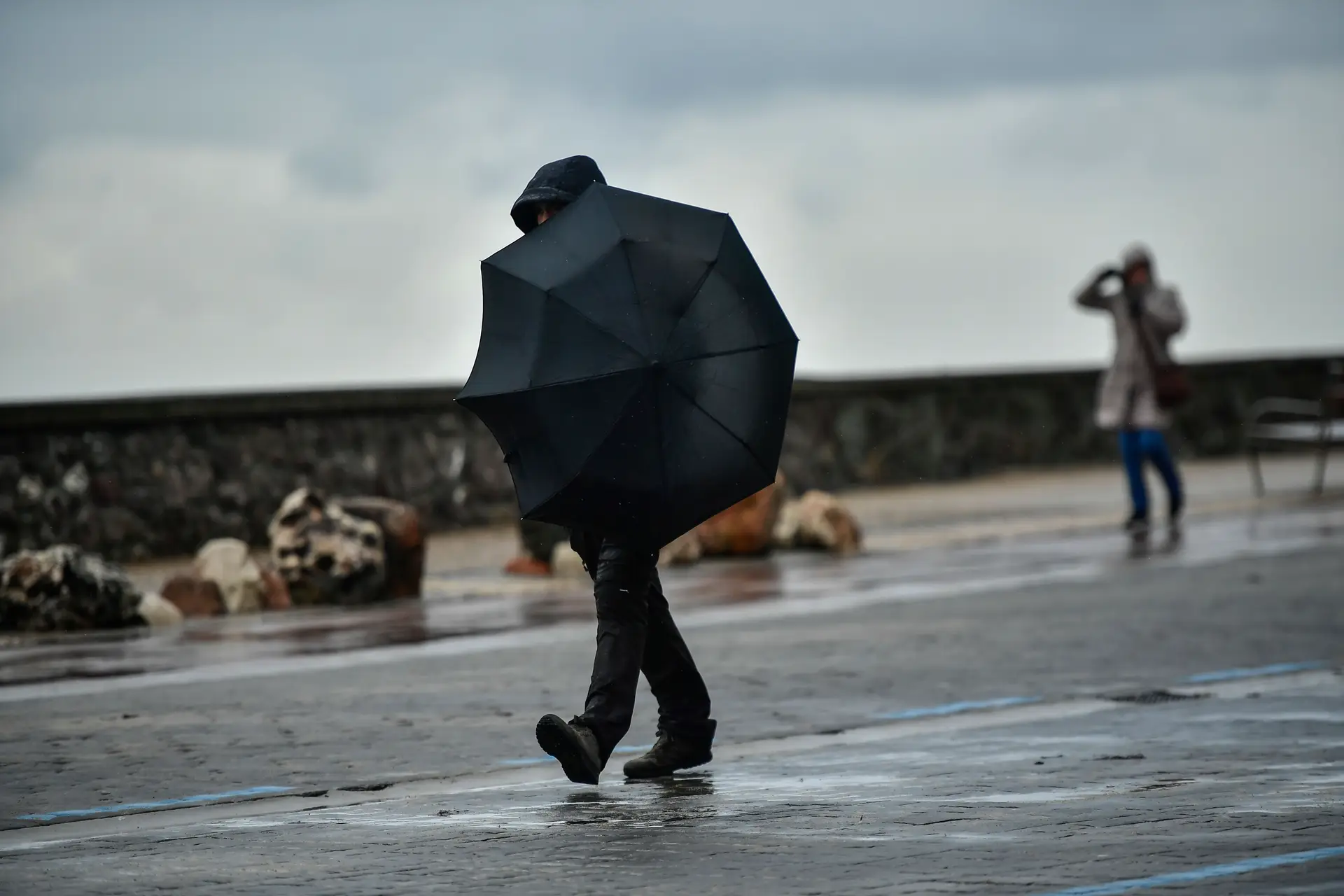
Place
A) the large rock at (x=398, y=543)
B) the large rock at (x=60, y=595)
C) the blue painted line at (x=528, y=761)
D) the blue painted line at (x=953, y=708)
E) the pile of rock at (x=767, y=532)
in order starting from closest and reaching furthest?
the blue painted line at (x=528, y=761)
the blue painted line at (x=953, y=708)
the large rock at (x=60, y=595)
the large rock at (x=398, y=543)
the pile of rock at (x=767, y=532)

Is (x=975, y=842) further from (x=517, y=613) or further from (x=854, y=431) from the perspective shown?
(x=854, y=431)

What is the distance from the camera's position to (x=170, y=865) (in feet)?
20.2

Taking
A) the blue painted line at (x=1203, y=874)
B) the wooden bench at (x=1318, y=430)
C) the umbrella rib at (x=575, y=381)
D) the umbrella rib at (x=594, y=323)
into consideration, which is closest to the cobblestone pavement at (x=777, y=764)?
the blue painted line at (x=1203, y=874)

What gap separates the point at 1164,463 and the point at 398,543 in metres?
6.99

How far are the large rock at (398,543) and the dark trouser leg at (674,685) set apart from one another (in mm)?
7316

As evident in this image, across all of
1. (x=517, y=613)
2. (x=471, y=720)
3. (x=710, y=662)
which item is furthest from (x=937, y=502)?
(x=471, y=720)

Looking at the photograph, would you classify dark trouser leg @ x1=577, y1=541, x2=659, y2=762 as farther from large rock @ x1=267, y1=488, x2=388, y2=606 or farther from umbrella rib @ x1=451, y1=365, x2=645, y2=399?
large rock @ x1=267, y1=488, x2=388, y2=606

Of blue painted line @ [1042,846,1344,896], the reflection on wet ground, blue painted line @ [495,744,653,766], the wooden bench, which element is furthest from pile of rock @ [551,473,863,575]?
blue painted line @ [1042,846,1344,896]

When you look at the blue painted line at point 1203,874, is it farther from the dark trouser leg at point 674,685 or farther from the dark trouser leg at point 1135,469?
the dark trouser leg at point 1135,469

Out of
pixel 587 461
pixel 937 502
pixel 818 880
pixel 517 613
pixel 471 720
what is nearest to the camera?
pixel 818 880

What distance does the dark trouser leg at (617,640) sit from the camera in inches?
287

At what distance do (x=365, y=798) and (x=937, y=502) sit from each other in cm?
1629

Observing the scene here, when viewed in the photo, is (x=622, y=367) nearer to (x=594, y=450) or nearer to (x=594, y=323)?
(x=594, y=323)

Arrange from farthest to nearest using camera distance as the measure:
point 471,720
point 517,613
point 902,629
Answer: point 517,613 → point 902,629 → point 471,720
